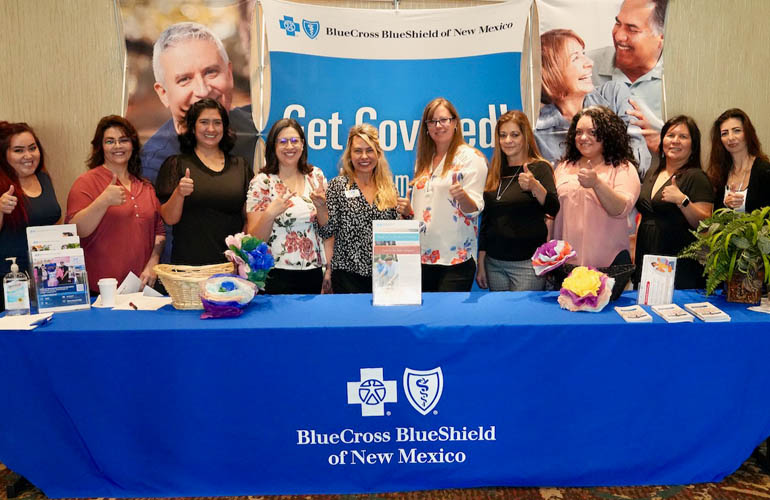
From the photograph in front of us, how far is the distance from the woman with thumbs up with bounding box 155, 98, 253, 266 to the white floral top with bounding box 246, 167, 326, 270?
15cm

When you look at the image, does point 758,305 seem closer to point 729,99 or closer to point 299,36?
point 729,99

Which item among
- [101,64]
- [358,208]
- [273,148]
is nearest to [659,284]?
[358,208]

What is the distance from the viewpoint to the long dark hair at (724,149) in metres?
3.02

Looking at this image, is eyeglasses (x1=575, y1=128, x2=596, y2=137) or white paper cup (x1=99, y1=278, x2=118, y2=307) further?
eyeglasses (x1=575, y1=128, x2=596, y2=137)

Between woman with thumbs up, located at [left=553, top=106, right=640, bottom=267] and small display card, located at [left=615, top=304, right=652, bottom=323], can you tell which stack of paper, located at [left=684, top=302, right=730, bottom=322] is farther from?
woman with thumbs up, located at [left=553, top=106, right=640, bottom=267]

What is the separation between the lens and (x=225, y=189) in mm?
2895

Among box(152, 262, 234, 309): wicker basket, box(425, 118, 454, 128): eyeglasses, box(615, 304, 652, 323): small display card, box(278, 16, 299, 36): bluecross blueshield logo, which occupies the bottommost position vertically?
→ box(615, 304, 652, 323): small display card

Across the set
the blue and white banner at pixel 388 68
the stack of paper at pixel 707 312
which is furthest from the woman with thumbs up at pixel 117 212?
the stack of paper at pixel 707 312

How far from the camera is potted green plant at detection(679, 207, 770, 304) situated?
2.24 meters

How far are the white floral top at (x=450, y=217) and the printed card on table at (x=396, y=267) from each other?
1.75ft

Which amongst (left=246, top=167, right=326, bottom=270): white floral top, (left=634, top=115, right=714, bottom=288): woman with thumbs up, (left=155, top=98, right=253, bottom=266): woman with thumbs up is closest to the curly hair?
(left=634, top=115, right=714, bottom=288): woman with thumbs up

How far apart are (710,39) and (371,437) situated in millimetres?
3581

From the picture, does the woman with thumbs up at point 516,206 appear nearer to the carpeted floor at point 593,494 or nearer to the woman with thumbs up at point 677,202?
the woman with thumbs up at point 677,202

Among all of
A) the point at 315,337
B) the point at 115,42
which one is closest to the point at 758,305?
the point at 315,337
